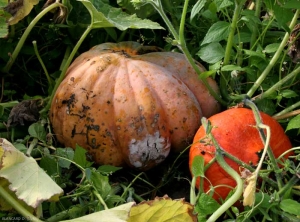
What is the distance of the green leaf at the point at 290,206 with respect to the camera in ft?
4.09

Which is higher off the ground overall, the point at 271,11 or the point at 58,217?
the point at 271,11

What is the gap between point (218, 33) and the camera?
1597mm

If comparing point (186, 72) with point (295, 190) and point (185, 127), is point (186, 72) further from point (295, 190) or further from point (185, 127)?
point (295, 190)

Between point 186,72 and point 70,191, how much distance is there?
0.50 metres

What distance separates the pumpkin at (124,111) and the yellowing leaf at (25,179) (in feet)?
1.28

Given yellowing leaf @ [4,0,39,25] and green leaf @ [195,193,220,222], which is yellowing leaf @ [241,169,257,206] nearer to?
green leaf @ [195,193,220,222]

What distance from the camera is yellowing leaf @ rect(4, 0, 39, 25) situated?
1.72 m

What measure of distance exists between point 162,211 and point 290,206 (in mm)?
309

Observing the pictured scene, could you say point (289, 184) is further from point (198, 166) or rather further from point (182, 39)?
point (182, 39)

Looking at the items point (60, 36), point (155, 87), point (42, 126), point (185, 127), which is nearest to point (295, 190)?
point (185, 127)

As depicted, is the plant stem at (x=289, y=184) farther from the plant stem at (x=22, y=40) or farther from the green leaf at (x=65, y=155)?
the plant stem at (x=22, y=40)

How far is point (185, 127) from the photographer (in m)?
1.64

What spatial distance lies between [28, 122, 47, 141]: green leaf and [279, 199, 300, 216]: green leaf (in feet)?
2.34

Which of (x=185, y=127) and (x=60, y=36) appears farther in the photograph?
(x=60, y=36)
